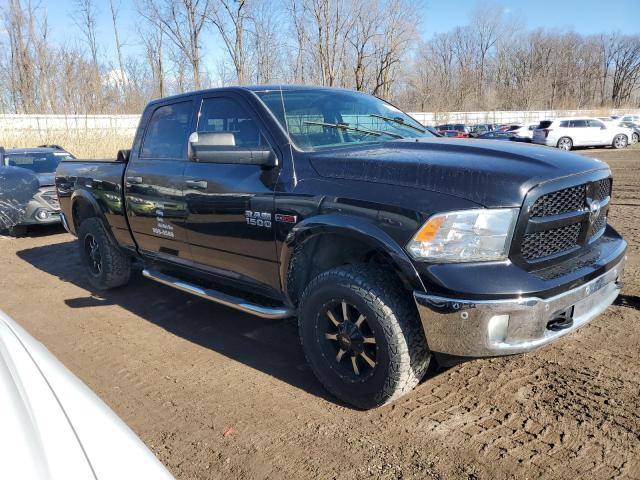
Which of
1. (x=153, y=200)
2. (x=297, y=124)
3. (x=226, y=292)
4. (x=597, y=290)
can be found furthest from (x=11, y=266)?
(x=597, y=290)

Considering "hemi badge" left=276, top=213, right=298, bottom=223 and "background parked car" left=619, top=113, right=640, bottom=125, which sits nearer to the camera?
"hemi badge" left=276, top=213, right=298, bottom=223

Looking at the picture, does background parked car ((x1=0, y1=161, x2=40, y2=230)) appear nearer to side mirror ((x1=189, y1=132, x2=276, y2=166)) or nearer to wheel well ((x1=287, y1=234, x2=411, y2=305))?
side mirror ((x1=189, y1=132, x2=276, y2=166))

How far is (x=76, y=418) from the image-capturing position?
1.39m

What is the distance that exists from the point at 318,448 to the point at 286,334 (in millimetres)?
1539

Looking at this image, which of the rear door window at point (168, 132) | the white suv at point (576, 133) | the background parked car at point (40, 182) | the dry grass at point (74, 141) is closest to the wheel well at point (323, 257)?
the rear door window at point (168, 132)

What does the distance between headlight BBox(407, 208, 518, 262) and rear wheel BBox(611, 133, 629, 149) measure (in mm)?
28795

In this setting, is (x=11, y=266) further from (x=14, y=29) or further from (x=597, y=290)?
(x=14, y=29)

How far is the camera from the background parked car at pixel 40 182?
8.45 metres

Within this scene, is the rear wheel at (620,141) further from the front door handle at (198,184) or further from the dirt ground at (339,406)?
the front door handle at (198,184)

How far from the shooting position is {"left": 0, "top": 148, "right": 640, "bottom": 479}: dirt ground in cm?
245

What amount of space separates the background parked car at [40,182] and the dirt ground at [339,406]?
14.9ft

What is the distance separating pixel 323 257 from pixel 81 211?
371cm

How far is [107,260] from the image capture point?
519 cm

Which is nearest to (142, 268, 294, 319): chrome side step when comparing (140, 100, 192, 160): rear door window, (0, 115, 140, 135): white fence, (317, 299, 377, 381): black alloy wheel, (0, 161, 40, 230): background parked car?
(317, 299, 377, 381): black alloy wheel
